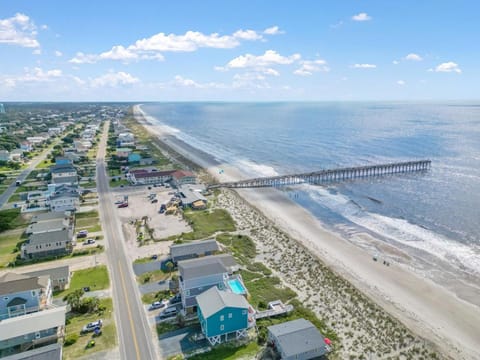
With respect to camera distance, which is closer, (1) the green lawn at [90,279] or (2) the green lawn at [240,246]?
(1) the green lawn at [90,279]

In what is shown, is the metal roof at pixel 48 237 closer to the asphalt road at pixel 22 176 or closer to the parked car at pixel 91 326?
the parked car at pixel 91 326

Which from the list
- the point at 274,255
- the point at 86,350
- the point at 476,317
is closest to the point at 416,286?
the point at 476,317

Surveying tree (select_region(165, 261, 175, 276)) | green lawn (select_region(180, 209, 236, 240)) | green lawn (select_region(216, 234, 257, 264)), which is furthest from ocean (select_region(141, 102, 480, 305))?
tree (select_region(165, 261, 175, 276))

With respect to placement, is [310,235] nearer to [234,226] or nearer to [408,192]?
[234,226]

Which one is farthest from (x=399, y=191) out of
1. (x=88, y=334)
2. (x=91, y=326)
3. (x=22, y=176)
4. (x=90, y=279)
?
(x=22, y=176)

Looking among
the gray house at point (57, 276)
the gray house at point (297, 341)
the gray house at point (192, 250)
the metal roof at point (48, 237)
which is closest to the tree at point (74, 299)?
the gray house at point (57, 276)

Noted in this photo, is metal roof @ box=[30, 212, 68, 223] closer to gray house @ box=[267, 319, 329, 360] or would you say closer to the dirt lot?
the dirt lot
